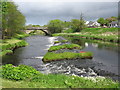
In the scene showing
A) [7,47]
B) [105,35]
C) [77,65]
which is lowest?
[77,65]

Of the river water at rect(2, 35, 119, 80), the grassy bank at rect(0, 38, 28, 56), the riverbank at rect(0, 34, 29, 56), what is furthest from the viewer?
the riverbank at rect(0, 34, 29, 56)

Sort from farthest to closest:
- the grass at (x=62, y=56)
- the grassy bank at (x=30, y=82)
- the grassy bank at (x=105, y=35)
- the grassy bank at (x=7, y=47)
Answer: the grassy bank at (x=105, y=35), the grassy bank at (x=7, y=47), the grass at (x=62, y=56), the grassy bank at (x=30, y=82)

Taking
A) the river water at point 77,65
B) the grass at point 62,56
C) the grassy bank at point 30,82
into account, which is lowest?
the river water at point 77,65

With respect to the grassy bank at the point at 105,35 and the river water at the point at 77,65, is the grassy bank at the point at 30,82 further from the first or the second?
the grassy bank at the point at 105,35

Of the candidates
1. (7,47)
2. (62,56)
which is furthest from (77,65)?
(7,47)

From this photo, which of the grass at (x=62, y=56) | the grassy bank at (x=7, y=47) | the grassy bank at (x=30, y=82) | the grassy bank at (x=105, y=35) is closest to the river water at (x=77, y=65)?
the grass at (x=62, y=56)

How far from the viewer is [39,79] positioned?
48.6 ft

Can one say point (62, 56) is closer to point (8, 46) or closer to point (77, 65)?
point (77, 65)

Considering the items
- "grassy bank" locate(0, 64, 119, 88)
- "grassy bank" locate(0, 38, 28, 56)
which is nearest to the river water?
"grassy bank" locate(0, 38, 28, 56)

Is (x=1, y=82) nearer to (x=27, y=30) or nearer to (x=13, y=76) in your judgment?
(x=13, y=76)

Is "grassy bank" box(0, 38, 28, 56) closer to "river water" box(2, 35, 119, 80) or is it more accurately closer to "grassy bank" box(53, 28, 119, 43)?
"river water" box(2, 35, 119, 80)

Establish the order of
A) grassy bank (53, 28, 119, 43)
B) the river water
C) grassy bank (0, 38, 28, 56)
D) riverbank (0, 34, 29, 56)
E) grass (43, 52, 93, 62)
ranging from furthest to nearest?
grassy bank (53, 28, 119, 43) → riverbank (0, 34, 29, 56) → grassy bank (0, 38, 28, 56) → grass (43, 52, 93, 62) → the river water

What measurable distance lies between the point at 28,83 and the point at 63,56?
18.8 metres

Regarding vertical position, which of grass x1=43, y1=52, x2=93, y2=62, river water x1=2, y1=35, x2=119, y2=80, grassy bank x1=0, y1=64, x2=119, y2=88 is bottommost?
river water x1=2, y1=35, x2=119, y2=80
